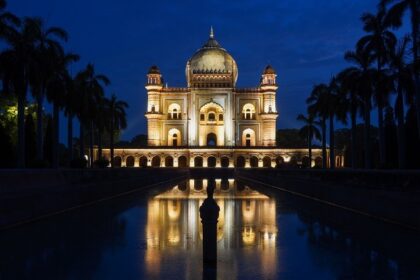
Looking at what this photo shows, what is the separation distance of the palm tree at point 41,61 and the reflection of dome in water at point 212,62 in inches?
2285

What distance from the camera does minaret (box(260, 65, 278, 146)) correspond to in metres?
94.3

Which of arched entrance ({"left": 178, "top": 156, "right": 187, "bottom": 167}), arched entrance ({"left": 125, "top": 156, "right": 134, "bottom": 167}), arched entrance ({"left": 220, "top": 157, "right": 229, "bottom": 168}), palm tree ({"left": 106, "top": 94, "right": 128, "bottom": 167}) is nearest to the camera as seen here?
palm tree ({"left": 106, "top": 94, "right": 128, "bottom": 167})

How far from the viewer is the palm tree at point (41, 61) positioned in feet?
118

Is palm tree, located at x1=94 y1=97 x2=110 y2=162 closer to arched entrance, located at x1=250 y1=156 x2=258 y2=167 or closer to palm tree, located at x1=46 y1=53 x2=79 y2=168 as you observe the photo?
palm tree, located at x1=46 y1=53 x2=79 y2=168

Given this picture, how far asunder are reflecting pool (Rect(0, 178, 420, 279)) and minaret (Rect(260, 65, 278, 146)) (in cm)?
7700

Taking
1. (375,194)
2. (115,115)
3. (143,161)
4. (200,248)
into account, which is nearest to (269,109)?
(143,161)

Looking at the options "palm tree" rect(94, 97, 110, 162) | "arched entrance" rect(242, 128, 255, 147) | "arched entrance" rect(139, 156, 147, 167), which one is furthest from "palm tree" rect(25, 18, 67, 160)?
"arched entrance" rect(242, 128, 255, 147)

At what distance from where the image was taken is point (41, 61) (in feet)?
119

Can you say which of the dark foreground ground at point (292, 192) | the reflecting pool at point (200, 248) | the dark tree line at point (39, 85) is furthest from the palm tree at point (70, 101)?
the reflecting pool at point (200, 248)

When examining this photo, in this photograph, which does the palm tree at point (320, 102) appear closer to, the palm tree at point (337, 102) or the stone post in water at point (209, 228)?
the palm tree at point (337, 102)

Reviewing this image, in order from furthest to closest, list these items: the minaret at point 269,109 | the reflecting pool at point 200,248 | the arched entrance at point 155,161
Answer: the minaret at point 269,109
the arched entrance at point 155,161
the reflecting pool at point 200,248

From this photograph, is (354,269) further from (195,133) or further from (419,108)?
(195,133)

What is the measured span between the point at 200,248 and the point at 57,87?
32.5 m

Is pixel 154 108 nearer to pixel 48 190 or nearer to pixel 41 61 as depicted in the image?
pixel 41 61
